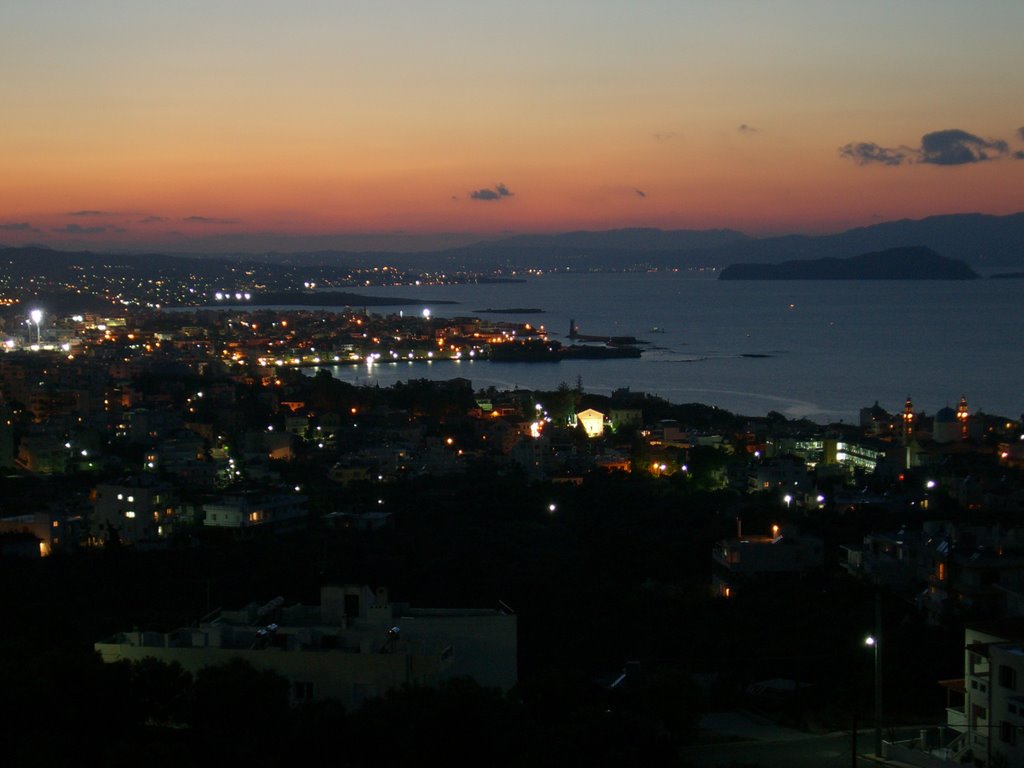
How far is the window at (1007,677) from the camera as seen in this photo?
3.99m

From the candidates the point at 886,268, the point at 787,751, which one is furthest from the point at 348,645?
the point at 886,268

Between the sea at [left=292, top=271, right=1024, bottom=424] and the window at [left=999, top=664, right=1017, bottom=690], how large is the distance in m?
14.5

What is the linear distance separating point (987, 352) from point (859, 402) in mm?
9622

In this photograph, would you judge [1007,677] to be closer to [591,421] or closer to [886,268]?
[591,421]

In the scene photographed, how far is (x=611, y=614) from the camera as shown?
704 cm

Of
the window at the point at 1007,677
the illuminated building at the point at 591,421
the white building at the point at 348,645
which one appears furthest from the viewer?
the illuminated building at the point at 591,421

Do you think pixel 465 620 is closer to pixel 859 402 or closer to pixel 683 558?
pixel 683 558

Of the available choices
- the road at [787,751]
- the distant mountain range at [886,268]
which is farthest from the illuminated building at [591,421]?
the distant mountain range at [886,268]

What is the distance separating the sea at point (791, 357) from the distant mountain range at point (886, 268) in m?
21.6

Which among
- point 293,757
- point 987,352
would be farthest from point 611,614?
point 987,352

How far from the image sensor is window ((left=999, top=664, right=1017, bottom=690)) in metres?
3.99

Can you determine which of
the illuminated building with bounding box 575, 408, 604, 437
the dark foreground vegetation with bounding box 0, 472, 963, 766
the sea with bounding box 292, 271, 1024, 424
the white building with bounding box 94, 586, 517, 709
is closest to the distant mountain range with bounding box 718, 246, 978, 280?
the sea with bounding box 292, 271, 1024, 424

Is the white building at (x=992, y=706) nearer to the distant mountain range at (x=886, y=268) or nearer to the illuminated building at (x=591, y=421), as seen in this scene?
the illuminated building at (x=591, y=421)

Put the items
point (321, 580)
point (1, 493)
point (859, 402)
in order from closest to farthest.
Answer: point (321, 580)
point (1, 493)
point (859, 402)
